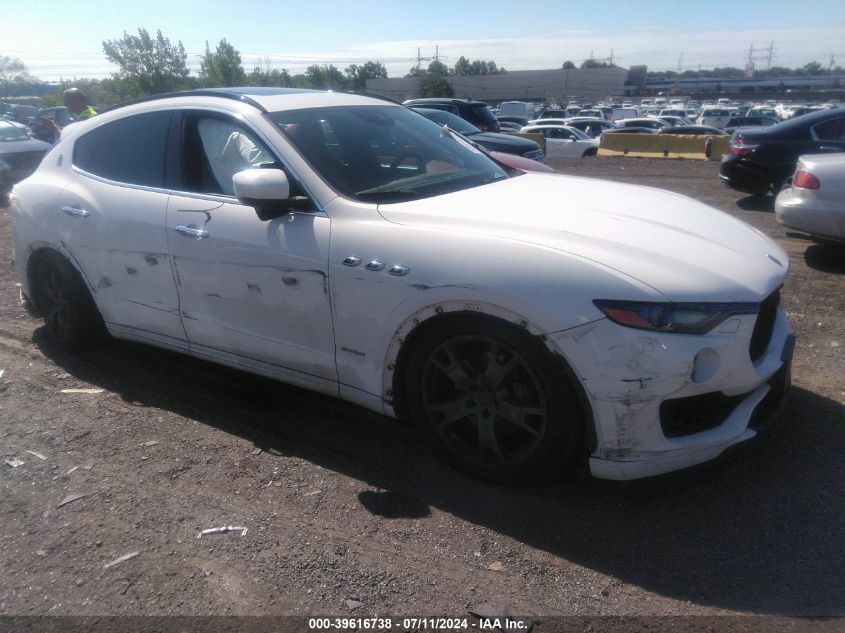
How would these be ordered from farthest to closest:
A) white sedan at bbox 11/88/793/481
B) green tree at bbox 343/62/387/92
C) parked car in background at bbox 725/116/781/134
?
green tree at bbox 343/62/387/92, parked car in background at bbox 725/116/781/134, white sedan at bbox 11/88/793/481

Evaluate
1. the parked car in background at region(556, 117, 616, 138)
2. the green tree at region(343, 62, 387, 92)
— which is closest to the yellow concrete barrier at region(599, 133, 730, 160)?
the parked car in background at region(556, 117, 616, 138)

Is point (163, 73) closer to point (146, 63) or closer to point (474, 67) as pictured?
point (146, 63)

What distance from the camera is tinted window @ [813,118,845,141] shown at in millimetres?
9625

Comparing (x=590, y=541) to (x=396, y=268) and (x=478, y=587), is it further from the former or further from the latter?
(x=396, y=268)

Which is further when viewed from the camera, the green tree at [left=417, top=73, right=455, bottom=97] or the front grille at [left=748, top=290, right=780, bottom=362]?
the green tree at [left=417, top=73, right=455, bottom=97]

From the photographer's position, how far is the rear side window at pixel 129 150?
4.14 m

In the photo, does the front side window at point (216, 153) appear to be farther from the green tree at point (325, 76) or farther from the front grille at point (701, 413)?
the green tree at point (325, 76)

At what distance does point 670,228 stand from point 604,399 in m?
0.96

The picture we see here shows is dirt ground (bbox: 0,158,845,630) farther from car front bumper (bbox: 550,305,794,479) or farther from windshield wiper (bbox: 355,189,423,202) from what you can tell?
windshield wiper (bbox: 355,189,423,202)

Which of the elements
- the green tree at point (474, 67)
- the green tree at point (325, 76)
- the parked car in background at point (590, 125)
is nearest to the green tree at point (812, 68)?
the green tree at point (474, 67)

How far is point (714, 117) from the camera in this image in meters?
34.9

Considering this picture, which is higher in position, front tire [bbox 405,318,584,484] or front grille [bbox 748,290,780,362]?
front grille [bbox 748,290,780,362]

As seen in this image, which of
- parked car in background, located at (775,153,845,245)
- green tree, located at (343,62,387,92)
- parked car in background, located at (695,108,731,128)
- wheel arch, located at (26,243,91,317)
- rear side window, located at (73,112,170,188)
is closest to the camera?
rear side window, located at (73,112,170,188)

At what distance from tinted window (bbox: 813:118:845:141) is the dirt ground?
6.75 metres
